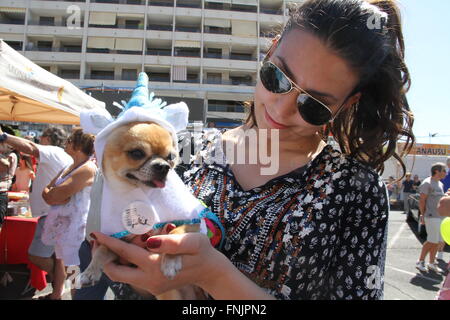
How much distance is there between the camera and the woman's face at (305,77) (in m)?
1.05

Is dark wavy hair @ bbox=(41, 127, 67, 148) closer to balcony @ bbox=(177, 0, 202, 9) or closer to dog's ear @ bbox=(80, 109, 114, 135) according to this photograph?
dog's ear @ bbox=(80, 109, 114, 135)

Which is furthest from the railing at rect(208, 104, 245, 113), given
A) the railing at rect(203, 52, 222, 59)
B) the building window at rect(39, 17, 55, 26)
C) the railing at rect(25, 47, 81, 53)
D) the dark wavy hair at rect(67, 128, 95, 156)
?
the dark wavy hair at rect(67, 128, 95, 156)

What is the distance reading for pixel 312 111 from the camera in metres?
1.08

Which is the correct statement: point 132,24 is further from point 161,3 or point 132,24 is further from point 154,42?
point 161,3

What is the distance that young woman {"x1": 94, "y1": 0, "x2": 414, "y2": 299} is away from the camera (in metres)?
0.94

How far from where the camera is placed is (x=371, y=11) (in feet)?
3.52

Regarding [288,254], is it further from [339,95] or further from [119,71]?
[119,71]

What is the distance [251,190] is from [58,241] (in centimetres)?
308

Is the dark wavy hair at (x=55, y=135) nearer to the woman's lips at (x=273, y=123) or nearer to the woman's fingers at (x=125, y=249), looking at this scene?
the woman's fingers at (x=125, y=249)

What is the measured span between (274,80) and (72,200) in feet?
9.35

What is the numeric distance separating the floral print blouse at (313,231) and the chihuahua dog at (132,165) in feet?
0.60

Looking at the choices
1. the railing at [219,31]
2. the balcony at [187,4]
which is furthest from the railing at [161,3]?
the railing at [219,31]

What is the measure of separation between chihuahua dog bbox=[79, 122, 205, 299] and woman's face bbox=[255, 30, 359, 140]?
16.7 inches

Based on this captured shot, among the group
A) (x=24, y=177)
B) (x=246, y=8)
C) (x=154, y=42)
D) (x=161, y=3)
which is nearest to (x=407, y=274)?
(x=24, y=177)
